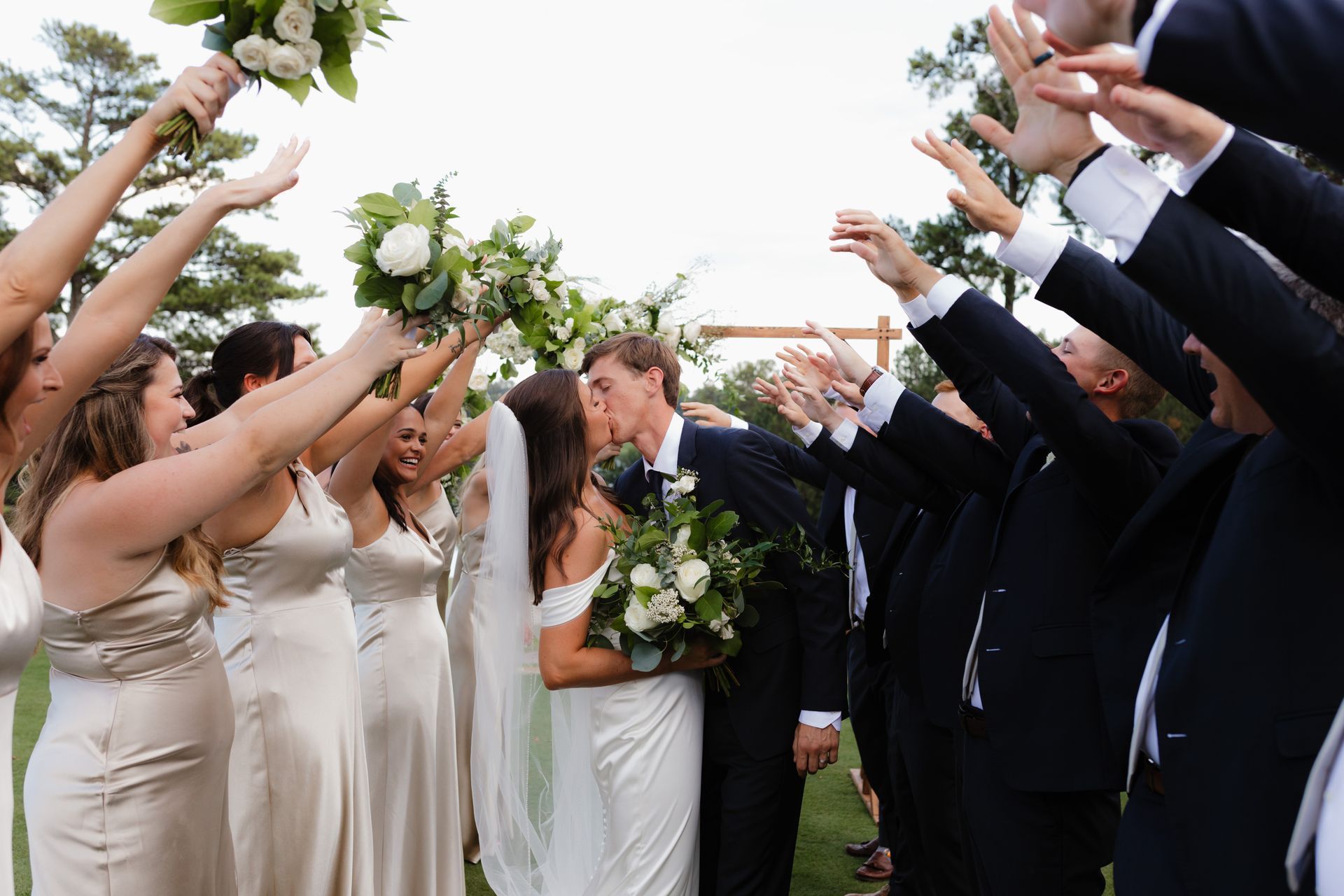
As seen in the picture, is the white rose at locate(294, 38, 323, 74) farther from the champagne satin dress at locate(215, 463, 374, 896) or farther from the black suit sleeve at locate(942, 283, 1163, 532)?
the champagne satin dress at locate(215, 463, 374, 896)

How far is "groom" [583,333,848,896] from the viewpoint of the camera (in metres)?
4.00

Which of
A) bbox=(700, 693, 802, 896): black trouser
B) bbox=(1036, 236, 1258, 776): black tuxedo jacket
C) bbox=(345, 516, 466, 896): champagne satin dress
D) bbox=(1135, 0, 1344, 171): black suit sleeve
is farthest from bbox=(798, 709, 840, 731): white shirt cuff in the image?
bbox=(1135, 0, 1344, 171): black suit sleeve

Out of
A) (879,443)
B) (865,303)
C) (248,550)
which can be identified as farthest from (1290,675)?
(865,303)

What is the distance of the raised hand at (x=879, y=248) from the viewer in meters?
3.10

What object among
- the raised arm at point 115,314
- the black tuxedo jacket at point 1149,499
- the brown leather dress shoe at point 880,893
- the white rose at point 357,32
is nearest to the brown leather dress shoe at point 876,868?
the brown leather dress shoe at point 880,893

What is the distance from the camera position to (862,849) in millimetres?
6375

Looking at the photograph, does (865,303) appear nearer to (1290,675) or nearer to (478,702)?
(478,702)

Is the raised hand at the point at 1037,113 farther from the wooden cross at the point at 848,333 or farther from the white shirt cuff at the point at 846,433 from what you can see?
the wooden cross at the point at 848,333

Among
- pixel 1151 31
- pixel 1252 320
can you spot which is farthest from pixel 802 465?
pixel 1151 31

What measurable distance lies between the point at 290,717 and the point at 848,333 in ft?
16.8

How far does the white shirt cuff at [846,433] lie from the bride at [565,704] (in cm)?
98

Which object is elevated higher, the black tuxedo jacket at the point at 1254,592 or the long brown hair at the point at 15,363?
the long brown hair at the point at 15,363

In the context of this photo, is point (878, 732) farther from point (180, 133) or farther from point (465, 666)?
point (180, 133)

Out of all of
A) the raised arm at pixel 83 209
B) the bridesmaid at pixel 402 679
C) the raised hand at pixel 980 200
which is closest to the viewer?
the raised arm at pixel 83 209
